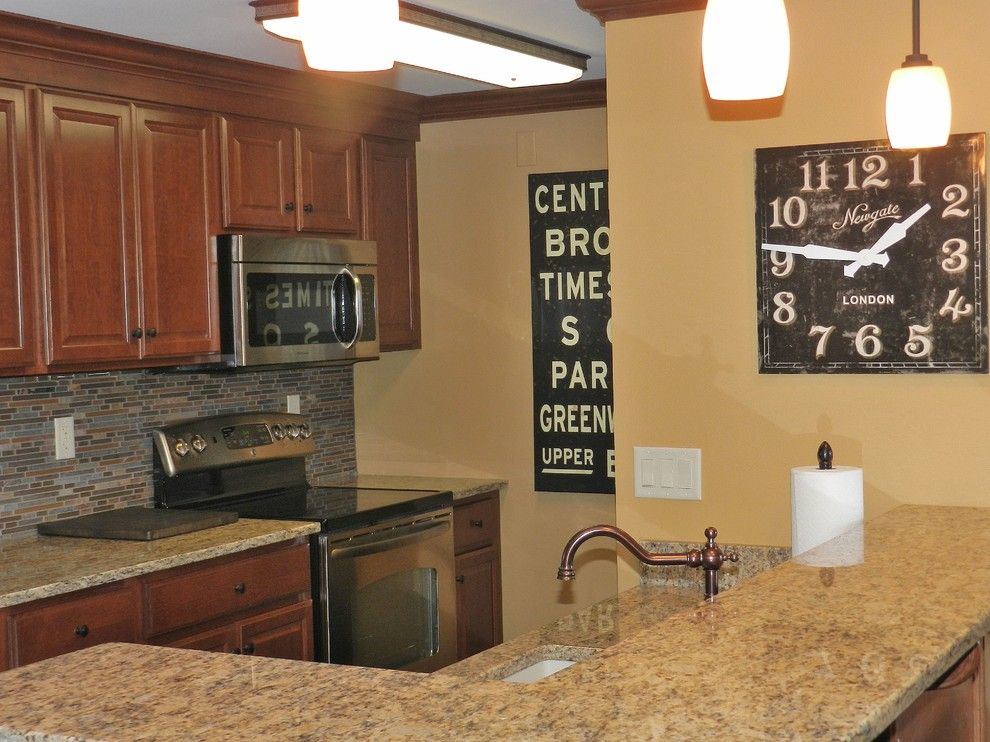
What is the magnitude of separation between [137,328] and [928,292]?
2.18 m

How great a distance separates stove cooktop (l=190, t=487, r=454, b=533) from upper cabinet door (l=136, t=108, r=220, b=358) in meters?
0.57

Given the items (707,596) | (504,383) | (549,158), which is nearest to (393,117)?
(549,158)

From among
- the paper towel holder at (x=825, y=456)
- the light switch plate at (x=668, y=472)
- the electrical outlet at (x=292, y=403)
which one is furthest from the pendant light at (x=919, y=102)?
the electrical outlet at (x=292, y=403)

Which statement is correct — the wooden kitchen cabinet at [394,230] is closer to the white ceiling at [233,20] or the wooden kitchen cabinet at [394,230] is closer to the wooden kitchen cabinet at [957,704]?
the white ceiling at [233,20]

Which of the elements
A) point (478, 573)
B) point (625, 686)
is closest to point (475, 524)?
point (478, 573)

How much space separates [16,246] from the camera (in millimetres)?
3266

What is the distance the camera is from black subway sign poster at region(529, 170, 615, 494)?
4496mm

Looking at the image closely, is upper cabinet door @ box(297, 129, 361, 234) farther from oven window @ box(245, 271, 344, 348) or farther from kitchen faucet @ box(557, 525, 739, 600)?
kitchen faucet @ box(557, 525, 739, 600)

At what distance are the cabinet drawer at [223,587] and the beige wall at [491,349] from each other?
1.17 m

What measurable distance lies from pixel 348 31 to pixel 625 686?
77cm

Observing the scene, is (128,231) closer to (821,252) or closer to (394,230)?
(394,230)

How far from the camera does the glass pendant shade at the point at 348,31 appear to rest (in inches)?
53.7

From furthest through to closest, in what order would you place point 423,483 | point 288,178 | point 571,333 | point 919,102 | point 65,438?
point 423,483
point 571,333
point 288,178
point 65,438
point 919,102

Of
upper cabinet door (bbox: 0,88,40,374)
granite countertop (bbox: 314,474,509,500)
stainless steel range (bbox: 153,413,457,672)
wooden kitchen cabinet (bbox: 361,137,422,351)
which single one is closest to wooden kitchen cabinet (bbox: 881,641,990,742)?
stainless steel range (bbox: 153,413,457,672)
